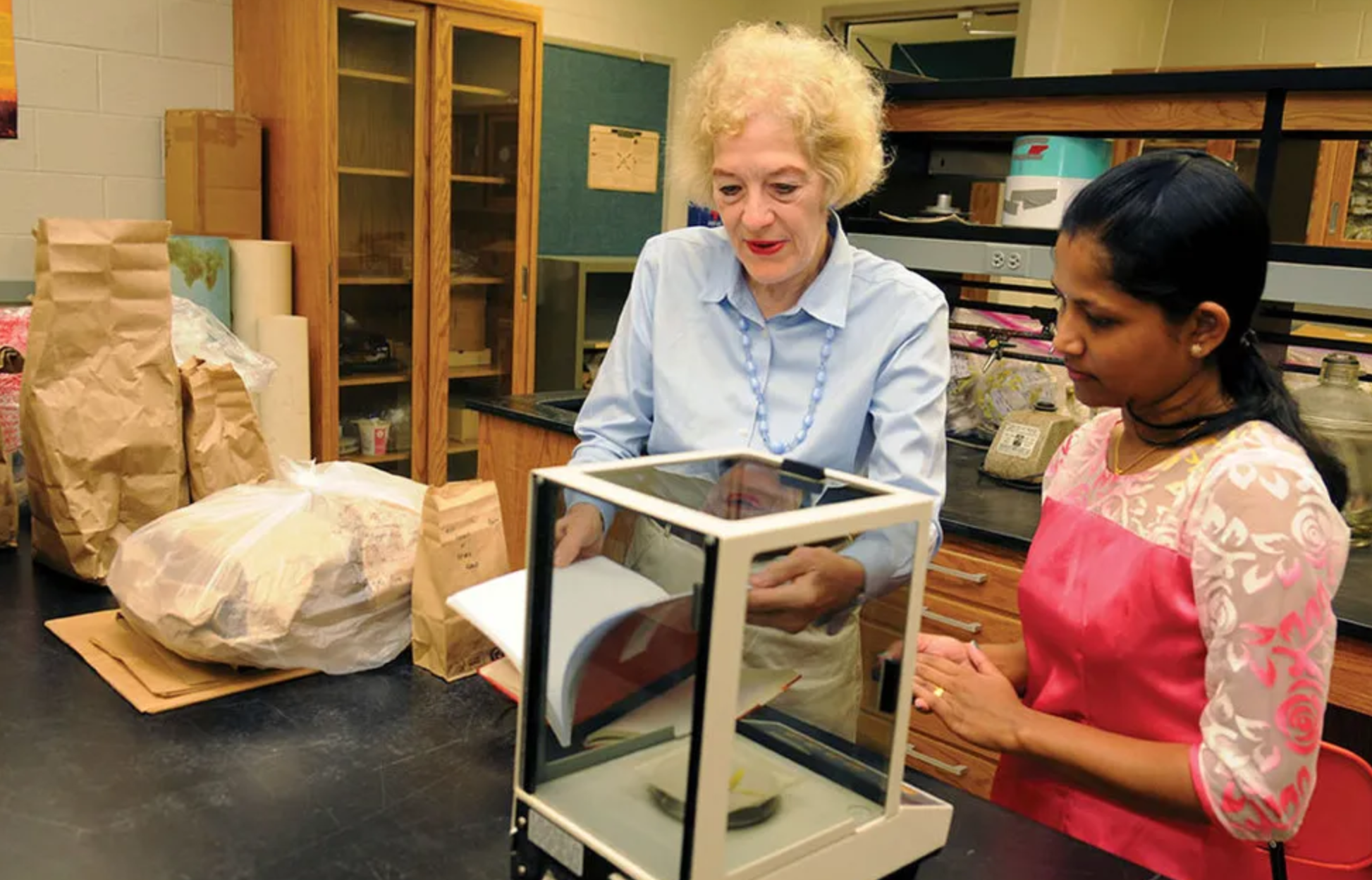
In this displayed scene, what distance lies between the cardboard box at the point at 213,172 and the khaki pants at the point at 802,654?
2.92 metres

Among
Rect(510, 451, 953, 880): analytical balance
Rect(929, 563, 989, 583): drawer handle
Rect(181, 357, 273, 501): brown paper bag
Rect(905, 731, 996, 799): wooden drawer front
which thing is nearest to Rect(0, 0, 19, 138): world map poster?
Rect(181, 357, 273, 501): brown paper bag

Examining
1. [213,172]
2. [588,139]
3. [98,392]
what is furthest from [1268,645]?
[588,139]

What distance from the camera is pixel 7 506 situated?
5.14 ft

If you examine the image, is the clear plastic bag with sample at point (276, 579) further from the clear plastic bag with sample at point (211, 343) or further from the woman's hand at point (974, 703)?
the clear plastic bag with sample at point (211, 343)

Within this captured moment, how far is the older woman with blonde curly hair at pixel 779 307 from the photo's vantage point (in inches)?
54.1

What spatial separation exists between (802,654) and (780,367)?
692mm

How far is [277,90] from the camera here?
11.1ft

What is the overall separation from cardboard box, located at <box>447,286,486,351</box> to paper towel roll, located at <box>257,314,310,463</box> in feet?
1.98

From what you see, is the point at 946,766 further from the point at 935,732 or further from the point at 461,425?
the point at 461,425

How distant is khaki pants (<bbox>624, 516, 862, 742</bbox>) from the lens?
75 cm

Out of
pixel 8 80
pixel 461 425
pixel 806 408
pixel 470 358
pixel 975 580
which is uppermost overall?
pixel 8 80

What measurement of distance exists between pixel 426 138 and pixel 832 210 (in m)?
2.46

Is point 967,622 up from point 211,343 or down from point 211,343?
down

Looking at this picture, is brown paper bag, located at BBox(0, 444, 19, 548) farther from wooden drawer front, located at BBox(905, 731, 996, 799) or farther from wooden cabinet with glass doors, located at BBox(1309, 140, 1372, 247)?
wooden cabinet with glass doors, located at BBox(1309, 140, 1372, 247)
